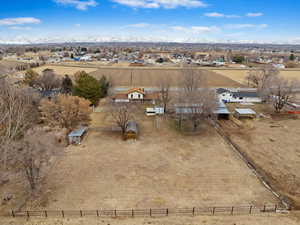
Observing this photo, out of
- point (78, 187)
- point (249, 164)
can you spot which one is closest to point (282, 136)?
point (249, 164)

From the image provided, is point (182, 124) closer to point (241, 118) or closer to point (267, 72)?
point (241, 118)

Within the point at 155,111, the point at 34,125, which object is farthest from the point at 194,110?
the point at 34,125

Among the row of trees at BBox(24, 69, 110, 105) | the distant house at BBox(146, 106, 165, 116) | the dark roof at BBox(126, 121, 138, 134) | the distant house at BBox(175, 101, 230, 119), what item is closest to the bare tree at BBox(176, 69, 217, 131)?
the distant house at BBox(175, 101, 230, 119)

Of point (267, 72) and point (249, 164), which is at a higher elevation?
point (267, 72)

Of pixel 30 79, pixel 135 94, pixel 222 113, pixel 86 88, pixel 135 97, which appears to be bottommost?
pixel 222 113

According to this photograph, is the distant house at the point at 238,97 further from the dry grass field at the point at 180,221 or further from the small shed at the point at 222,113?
the dry grass field at the point at 180,221

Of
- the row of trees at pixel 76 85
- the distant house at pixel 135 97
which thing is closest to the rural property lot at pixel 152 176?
the row of trees at pixel 76 85

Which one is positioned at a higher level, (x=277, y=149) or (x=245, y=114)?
(x=245, y=114)

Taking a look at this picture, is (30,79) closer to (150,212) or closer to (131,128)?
(131,128)

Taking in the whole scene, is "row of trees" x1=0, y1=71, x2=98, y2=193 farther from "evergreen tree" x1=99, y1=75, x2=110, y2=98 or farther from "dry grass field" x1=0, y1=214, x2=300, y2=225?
"evergreen tree" x1=99, y1=75, x2=110, y2=98
